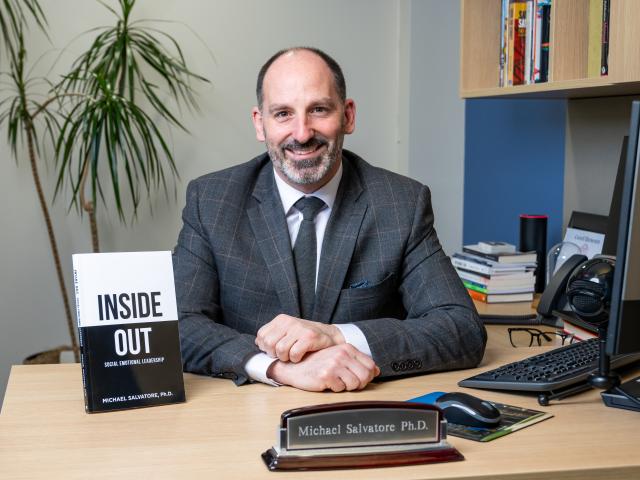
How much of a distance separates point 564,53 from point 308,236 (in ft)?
3.55

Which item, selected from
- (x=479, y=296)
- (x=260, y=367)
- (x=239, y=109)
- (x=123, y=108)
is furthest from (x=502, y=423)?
(x=239, y=109)

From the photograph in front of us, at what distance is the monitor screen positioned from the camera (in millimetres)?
1219

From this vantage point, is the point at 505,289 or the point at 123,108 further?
the point at 123,108

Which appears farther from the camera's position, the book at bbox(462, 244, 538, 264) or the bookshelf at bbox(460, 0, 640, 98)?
the book at bbox(462, 244, 538, 264)

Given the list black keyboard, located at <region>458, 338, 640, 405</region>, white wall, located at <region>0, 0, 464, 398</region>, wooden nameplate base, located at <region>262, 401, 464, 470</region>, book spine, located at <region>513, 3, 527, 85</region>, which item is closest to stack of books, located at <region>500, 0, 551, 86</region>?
book spine, located at <region>513, 3, 527, 85</region>

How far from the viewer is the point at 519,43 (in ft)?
8.93

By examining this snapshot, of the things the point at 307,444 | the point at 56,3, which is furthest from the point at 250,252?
the point at 56,3

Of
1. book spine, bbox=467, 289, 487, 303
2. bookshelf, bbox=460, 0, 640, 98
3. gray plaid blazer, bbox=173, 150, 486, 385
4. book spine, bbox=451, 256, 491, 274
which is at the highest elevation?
bookshelf, bbox=460, 0, 640, 98

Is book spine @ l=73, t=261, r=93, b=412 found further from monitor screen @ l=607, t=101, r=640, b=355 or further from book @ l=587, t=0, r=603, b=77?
book @ l=587, t=0, r=603, b=77

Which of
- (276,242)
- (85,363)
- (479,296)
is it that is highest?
(276,242)

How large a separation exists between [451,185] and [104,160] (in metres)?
1.60

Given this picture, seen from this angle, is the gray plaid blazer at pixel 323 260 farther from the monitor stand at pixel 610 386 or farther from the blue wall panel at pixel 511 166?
the blue wall panel at pixel 511 166

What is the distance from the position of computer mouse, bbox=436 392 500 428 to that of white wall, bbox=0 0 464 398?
8.55ft

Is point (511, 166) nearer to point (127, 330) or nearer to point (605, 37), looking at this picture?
point (605, 37)
